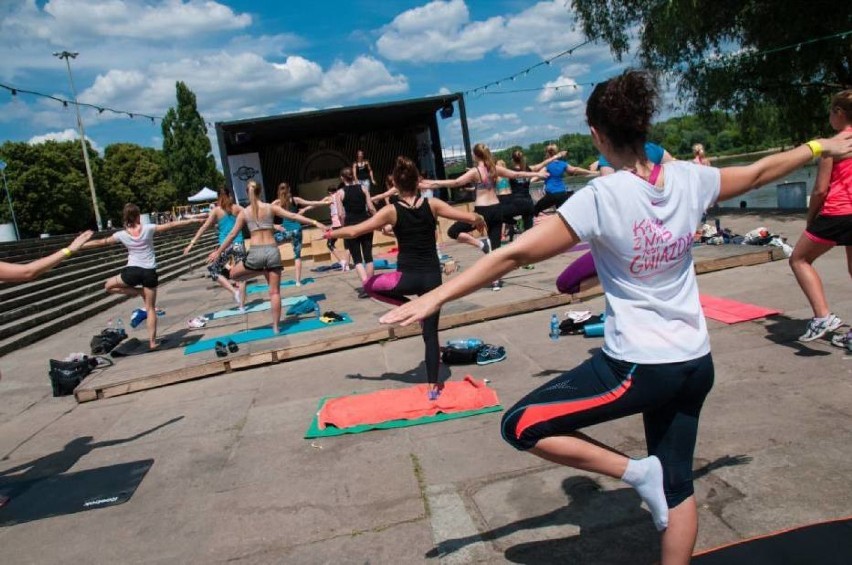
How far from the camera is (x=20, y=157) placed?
48.0 meters

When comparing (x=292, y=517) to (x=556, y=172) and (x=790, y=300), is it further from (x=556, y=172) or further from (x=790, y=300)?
(x=556, y=172)

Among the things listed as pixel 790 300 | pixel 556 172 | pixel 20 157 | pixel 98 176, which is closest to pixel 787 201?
pixel 556 172

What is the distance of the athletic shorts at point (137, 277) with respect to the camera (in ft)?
26.5

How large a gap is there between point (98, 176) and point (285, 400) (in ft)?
→ 219

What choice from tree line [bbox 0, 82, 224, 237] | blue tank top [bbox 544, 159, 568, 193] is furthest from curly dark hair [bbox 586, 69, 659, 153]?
tree line [bbox 0, 82, 224, 237]

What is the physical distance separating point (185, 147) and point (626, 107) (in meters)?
75.7

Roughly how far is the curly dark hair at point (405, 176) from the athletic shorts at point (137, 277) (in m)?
4.43

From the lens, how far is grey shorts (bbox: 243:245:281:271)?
8023 millimetres

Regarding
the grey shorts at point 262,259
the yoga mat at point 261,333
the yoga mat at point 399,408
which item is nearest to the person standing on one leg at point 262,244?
the grey shorts at point 262,259

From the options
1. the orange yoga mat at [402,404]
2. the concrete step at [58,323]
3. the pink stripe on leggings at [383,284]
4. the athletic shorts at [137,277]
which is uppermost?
the athletic shorts at [137,277]

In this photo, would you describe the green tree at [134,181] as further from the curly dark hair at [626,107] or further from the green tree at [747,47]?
the curly dark hair at [626,107]

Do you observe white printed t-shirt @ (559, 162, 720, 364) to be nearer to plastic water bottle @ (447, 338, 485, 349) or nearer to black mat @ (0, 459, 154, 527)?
black mat @ (0, 459, 154, 527)

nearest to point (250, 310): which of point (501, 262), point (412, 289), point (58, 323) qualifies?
point (58, 323)

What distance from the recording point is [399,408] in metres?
4.90
